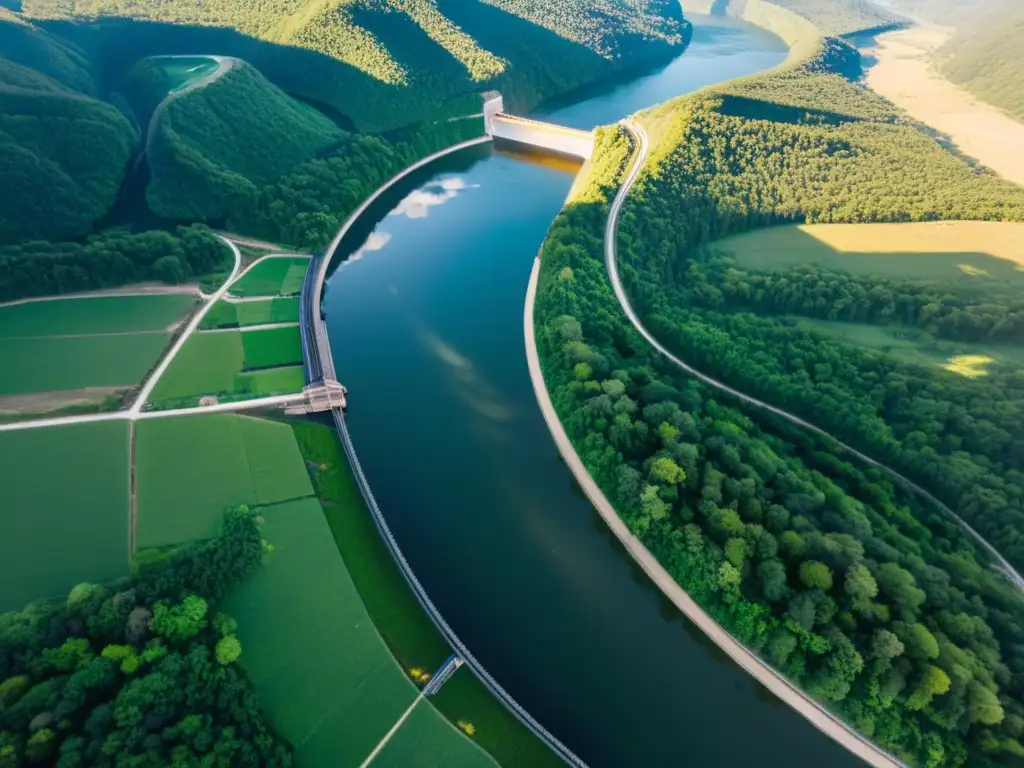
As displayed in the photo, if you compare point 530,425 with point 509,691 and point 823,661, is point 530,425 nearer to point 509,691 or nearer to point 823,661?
point 509,691

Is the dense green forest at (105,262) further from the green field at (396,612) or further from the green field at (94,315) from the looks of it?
the green field at (396,612)

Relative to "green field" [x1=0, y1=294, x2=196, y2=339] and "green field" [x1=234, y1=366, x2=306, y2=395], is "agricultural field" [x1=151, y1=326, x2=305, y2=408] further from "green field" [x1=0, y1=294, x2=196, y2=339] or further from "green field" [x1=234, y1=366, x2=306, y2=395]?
"green field" [x1=0, y1=294, x2=196, y2=339]

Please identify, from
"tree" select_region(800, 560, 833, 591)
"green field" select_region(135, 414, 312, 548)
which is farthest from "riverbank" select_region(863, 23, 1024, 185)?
"green field" select_region(135, 414, 312, 548)

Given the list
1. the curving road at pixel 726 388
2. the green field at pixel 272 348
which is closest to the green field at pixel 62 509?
the green field at pixel 272 348

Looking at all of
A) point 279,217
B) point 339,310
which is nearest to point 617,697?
point 339,310

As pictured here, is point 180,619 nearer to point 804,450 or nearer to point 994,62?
point 804,450

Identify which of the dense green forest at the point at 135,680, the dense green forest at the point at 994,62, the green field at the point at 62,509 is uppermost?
the dense green forest at the point at 994,62
